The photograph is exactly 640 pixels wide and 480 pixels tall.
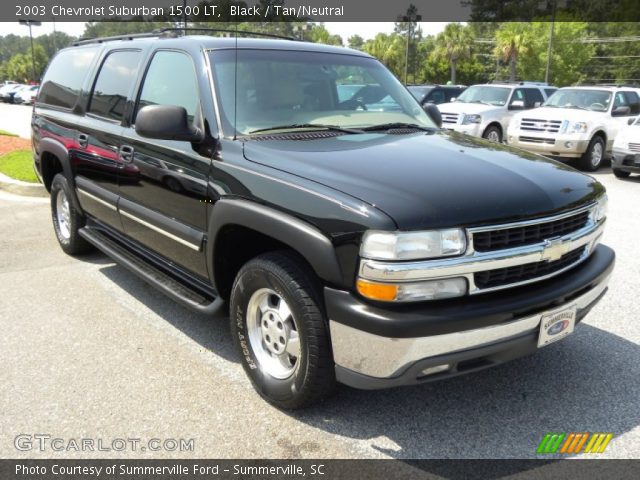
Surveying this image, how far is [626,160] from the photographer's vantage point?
10703 mm

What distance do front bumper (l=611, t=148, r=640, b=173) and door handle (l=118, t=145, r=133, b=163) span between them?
375 inches

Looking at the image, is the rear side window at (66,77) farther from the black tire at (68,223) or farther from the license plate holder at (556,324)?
the license plate holder at (556,324)

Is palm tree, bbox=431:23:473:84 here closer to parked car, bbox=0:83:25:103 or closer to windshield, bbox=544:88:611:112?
parked car, bbox=0:83:25:103

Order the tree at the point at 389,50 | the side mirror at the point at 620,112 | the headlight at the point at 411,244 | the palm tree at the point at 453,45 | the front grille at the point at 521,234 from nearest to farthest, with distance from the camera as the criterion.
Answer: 1. the headlight at the point at 411,244
2. the front grille at the point at 521,234
3. the side mirror at the point at 620,112
4. the palm tree at the point at 453,45
5. the tree at the point at 389,50

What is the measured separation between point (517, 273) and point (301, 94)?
5.89 feet

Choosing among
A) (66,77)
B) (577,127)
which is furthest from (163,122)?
(577,127)

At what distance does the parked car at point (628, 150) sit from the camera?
10546 millimetres

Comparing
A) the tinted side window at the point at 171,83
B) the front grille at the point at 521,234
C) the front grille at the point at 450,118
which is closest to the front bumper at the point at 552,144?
the front grille at the point at 450,118

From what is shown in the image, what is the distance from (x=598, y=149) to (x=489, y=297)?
11.3 meters

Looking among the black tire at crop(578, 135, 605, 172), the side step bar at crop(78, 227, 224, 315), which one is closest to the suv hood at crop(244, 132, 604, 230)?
the side step bar at crop(78, 227, 224, 315)

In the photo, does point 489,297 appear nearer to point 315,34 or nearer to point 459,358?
point 459,358

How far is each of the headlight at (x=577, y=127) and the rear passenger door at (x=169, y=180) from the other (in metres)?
10.2

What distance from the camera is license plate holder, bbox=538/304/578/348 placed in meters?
2.73

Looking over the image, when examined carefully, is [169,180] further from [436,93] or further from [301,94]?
[436,93]
